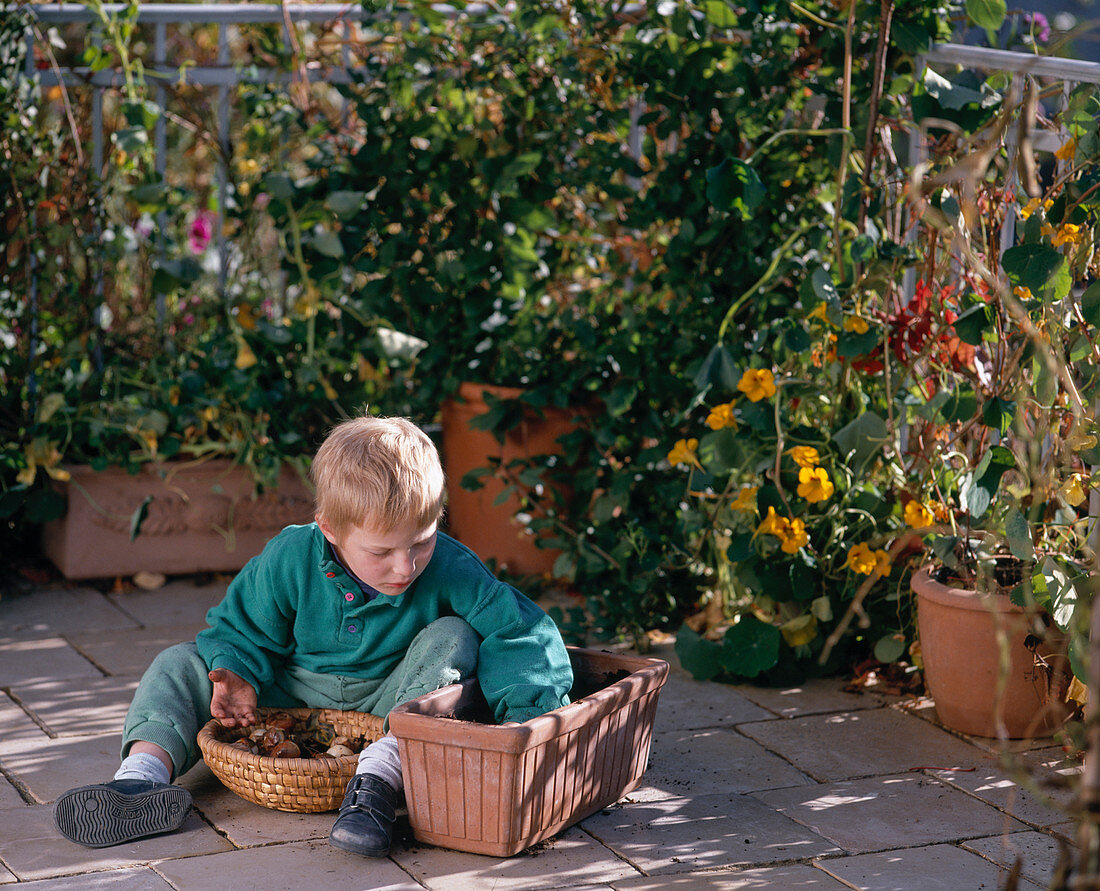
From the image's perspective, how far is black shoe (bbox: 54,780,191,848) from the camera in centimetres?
201

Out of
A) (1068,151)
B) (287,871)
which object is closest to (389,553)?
(287,871)

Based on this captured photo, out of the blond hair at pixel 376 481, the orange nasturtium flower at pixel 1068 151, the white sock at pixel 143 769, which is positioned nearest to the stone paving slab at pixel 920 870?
the blond hair at pixel 376 481

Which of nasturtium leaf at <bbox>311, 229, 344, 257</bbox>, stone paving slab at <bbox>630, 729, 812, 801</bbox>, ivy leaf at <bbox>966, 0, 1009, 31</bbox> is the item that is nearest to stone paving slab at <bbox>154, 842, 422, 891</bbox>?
stone paving slab at <bbox>630, 729, 812, 801</bbox>

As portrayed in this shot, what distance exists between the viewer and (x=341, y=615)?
2287mm

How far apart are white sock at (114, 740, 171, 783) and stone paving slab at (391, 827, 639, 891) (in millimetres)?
431

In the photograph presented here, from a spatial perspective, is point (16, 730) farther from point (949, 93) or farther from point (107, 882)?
point (949, 93)

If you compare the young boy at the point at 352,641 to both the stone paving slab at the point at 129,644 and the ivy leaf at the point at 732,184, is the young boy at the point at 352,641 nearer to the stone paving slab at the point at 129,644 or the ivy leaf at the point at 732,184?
the stone paving slab at the point at 129,644

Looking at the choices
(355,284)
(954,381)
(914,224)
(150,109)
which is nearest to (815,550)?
(954,381)

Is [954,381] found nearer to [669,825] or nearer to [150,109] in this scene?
[669,825]

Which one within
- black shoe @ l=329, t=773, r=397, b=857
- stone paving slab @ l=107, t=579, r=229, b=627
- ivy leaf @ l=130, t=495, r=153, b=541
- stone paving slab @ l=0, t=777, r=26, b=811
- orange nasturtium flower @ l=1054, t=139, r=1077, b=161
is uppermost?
orange nasturtium flower @ l=1054, t=139, r=1077, b=161

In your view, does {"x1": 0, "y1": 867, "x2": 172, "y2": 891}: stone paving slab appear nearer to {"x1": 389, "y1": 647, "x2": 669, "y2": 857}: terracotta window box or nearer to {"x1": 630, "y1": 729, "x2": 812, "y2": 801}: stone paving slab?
{"x1": 389, "y1": 647, "x2": 669, "y2": 857}: terracotta window box

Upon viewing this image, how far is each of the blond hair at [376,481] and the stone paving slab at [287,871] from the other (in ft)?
1.70

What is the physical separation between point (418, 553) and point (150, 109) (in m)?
1.93

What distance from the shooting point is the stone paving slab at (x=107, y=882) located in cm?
188
